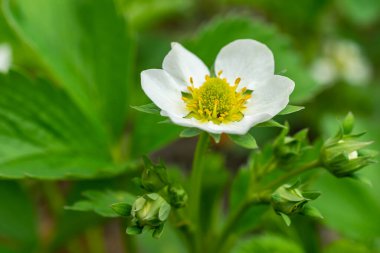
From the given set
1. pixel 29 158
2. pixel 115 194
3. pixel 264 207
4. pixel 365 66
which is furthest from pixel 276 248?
pixel 365 66

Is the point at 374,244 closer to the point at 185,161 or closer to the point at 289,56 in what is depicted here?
the point at 289,56

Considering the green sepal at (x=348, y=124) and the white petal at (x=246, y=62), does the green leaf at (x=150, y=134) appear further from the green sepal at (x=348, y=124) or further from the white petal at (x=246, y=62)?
the green sepal at (x=348, y=124)

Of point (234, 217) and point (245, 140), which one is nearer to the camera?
point (245, 140)

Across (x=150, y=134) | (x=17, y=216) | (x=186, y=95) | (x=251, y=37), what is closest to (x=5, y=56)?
(x=17, y=216)

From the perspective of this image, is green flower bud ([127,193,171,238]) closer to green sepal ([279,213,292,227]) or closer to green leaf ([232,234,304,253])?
green sepal ([279,213,292,227])

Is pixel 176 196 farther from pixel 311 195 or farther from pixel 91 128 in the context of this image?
pixel 91 128

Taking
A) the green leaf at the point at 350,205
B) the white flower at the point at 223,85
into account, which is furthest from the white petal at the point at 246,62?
the green leaf at the point at 350,205

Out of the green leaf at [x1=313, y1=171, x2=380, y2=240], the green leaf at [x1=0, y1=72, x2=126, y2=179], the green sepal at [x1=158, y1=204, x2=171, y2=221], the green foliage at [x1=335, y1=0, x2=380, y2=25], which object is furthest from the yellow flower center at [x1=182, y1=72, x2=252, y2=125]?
the green foliage at [x1=335, y1=0, x2=380, y2=25]
